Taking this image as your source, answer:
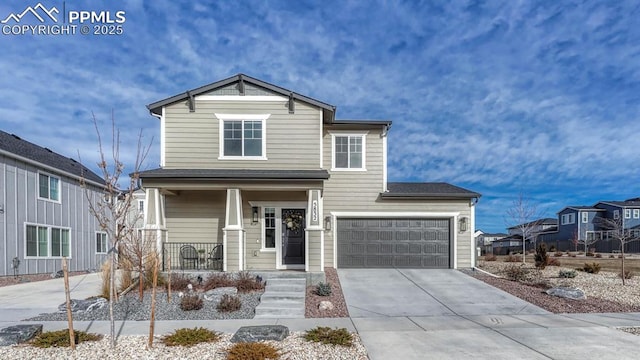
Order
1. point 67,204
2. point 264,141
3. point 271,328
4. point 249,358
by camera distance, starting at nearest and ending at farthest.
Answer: point 249,358 < point 271,328 < point 264,141 < point 67,204

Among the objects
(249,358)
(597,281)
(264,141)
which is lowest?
(597,281)

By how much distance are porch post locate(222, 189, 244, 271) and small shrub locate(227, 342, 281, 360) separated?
22.4 ft

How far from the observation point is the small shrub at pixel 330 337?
662 cm

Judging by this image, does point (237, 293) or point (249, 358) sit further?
point (237, 293)

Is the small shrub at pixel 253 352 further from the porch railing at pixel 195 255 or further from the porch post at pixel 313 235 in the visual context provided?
the porch railing at pixel 195 255

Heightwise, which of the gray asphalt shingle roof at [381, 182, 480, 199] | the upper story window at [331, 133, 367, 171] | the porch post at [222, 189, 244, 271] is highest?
the upper story window at [331, 133, 367, 171]

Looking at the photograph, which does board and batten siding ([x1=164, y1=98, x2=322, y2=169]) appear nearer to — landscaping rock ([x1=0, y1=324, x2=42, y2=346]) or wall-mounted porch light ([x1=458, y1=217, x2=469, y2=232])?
wall-mounted porch light ([x1=458, y1=217, x2=469, y2=232])

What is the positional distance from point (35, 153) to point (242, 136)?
1109cm

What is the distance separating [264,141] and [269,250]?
3.86 metres

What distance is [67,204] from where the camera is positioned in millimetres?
20062

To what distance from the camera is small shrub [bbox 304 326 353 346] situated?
21.7 ft

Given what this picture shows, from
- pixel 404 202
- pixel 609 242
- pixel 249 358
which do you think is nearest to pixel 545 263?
pixel 404 202

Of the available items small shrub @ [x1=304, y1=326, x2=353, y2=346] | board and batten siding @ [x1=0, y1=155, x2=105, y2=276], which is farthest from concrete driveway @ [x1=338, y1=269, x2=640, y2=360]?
Result: board and batten siding @ [x1=0, y1=155, x2=105, y2=276]

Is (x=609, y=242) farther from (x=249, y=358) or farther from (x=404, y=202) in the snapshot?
(x=249, y=358)
